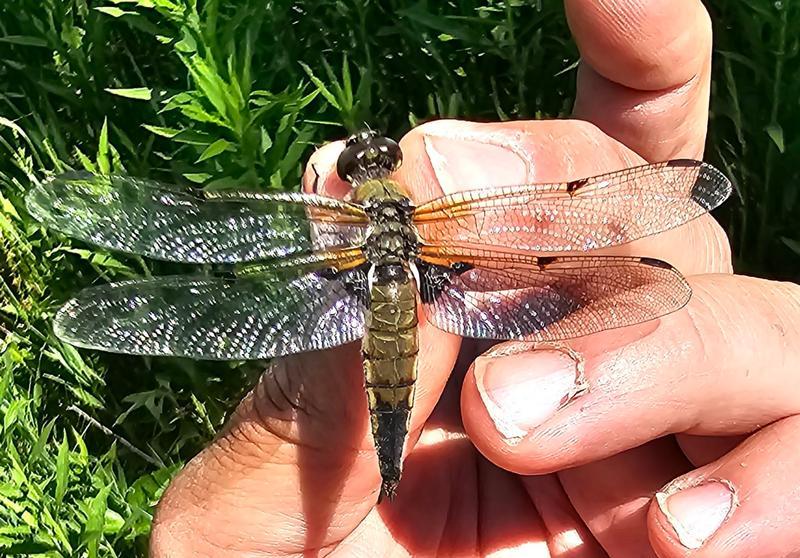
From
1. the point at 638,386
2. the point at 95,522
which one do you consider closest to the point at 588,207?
the point at 638,386

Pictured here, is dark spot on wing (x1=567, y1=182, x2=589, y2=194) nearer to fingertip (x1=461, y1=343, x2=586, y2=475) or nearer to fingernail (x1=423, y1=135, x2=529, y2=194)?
fingernail (x1=423, y1=135, x2=529, y2=194)

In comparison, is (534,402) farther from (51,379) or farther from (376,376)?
(51,379)

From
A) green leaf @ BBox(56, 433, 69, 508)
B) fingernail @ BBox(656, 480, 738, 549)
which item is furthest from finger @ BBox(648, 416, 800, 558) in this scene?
green leaf @ BBox(56, 433, 69, 508)

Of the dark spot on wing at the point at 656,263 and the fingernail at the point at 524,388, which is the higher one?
the dark spot on wing at the point at 656,263

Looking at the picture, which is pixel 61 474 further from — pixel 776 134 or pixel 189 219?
pixel 776 134

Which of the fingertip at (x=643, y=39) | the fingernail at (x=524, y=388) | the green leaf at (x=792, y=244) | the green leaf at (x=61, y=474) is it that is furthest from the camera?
the green leaf at (x=792, y=244)

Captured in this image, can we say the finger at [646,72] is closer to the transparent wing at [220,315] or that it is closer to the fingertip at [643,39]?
the fingertip at [643,39]

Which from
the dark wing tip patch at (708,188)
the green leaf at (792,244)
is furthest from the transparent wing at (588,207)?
the green leaf at (792,244)
